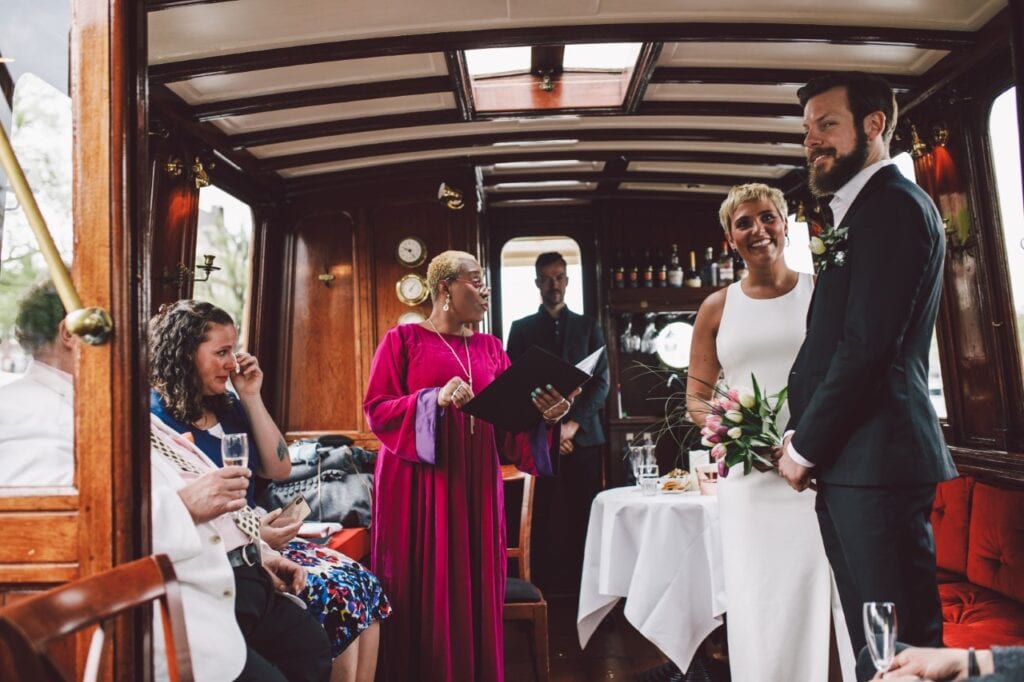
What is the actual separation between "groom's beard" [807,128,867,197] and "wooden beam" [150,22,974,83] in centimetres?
185

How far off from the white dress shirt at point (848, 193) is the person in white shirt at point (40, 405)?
165 centimetres

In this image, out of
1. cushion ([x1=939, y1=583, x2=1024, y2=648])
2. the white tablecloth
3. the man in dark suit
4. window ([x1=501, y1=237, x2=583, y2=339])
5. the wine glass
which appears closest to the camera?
the wine glass

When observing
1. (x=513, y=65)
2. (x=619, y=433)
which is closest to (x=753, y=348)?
(x=513, y=65)

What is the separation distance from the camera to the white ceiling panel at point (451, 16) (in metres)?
3.50

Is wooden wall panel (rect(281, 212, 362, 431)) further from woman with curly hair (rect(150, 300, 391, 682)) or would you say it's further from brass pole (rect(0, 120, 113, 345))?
brass pole (rect(0, 120, 113, 345))

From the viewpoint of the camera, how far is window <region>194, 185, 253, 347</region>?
507 cm

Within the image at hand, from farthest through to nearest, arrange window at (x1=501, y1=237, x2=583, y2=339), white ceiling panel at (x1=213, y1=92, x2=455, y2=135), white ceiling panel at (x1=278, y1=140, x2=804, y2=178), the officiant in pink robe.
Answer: window at (x1=501, y1=237, x2=583, y2=339) → white ceiling panel at (x1=278, y1=140, x2=804, y2=178) → white ceiling panel at (x1=213, y1=92, x2=455, y2=135) → the officiant in pink robe

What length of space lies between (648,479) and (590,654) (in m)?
1.29

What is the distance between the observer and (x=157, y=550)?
1664mm

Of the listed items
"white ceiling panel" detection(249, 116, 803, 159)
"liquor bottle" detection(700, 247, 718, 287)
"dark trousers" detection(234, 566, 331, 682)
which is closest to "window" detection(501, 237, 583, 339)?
"liquor bottle" detection(700, 247, 718, 287)

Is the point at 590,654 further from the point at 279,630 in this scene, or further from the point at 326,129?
the point at 326,129

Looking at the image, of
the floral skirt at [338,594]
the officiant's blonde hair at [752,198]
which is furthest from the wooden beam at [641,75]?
the floral skirt at [338,594]

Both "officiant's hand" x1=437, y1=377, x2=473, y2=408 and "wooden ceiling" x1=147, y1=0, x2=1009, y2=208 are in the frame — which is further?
"wooden ceiling" x1=147, y1=0, x2=1009, y2=208

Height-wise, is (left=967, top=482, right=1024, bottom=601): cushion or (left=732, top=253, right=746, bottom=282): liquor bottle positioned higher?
(left=732, top=253, right=746, bottom=282): liquor bottle
